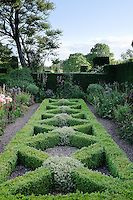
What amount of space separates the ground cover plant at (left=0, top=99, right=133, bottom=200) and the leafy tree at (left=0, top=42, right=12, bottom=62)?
770 inches

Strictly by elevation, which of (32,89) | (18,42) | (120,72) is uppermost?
(18,42)

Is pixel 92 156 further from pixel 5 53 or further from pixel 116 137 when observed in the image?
pixel 5 53

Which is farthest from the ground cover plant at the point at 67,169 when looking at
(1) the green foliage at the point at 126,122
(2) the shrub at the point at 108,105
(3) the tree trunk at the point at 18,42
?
(3) the tree trunk at the point at 18,42

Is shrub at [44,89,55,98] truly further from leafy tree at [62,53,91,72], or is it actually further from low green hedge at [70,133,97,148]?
leafy tree at [62,53,91,72]

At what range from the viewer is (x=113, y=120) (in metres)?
8.65

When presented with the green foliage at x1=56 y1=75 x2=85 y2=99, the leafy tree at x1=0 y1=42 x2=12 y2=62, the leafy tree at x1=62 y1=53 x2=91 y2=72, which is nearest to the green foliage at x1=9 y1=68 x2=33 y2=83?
the green foliage at x1=56 y1=75 x2=85 y2=99

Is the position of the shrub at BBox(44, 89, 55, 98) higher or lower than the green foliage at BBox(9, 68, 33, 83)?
lower

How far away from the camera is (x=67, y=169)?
407 centimetres

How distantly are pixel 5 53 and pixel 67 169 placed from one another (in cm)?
2221

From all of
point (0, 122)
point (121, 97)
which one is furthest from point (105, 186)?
point (121, 97)

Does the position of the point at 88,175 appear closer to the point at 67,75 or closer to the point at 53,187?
the point at 53,187

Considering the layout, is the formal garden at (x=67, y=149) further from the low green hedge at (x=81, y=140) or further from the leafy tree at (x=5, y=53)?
the leafy tree at (x=5, y=53)

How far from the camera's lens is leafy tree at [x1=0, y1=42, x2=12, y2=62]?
25377 millimetres

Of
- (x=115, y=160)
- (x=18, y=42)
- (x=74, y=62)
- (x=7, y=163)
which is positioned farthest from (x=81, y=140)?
(x=74, y=62)
